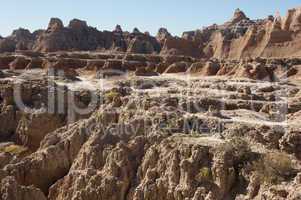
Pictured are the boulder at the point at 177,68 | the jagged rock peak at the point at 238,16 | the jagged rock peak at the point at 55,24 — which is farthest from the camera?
the jagged rock peak at the point at 238,16

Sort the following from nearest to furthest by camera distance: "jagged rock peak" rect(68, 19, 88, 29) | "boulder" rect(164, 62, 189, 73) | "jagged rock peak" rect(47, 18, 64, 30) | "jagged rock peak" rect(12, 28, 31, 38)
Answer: "boulder" rect(164, 62, 189, 73), "jagged rock peak" rect(47, 18, 64, 30), "jagged rock peak" rect(68, 19, 88, 29), "jagged rock peak" rect(12, 28, 31, 38)

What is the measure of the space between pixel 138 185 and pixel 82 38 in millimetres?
62001

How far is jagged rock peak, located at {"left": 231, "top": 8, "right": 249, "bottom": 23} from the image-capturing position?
86.5m

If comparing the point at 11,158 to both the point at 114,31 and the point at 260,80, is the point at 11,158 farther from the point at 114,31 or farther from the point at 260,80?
the point at 114,31

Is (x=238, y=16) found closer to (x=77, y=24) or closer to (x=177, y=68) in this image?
(x=77, y=24)

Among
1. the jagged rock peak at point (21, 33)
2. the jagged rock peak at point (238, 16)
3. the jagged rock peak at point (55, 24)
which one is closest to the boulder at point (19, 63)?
the jagged rock peak at point (55, 24)

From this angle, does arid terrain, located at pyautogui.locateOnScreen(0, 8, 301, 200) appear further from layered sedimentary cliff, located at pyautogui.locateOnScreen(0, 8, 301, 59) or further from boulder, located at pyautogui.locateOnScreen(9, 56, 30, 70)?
layered sedimentary cliff, located at pyautogui.locateOnScreen(0, 8, 301, 59)

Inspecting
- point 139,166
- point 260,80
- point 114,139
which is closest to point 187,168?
point 139,166

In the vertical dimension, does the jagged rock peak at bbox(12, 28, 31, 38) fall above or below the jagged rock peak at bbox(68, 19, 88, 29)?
below

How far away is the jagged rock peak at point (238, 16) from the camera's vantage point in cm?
8650

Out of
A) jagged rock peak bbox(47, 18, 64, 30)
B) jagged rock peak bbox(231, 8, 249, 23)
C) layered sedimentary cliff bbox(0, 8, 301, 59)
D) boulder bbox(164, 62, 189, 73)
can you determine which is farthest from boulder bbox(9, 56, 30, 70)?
jagged rock peak bbox(231, 8, 249, 23)

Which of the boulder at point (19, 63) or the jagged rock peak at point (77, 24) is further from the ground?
the jagged rock peak at point (77, 24)

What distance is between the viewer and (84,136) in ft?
64.0

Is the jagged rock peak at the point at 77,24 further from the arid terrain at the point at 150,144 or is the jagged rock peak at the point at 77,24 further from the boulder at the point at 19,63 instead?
the arid terrain at the point at 150,144
